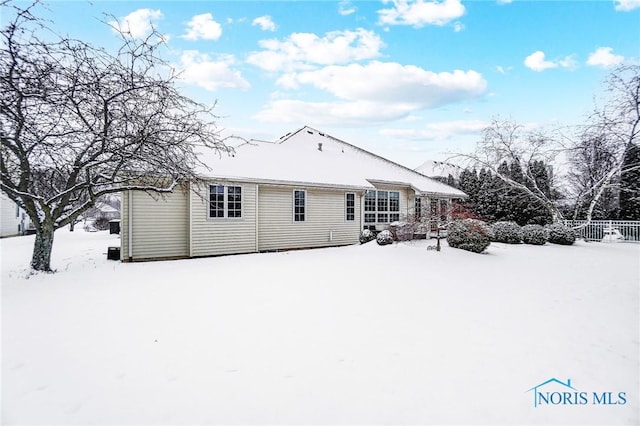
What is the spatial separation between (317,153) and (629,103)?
15248 millimetres

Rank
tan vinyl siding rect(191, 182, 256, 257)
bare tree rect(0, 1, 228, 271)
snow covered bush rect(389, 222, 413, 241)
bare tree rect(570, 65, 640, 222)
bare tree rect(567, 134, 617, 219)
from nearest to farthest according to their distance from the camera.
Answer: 1. bare tree rect(0, 1, 228, 271)
2. tan vinyl siding rect(191, 182, 256, 257)
3. snow covered bush rect(389, 222, 413, 241)
4. bare tree rect(570, 65, 640, 222)
5. bare tree rect(567, 134, 617, 219)

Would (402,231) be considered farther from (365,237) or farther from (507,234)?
(507,234)

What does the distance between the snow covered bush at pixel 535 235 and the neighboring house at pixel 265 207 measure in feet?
15.7

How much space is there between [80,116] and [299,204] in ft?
26.1

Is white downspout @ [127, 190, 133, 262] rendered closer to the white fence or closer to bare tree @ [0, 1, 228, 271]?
bare tree @ [0, 1, 228, 271]

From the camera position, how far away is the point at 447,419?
2.67 metres

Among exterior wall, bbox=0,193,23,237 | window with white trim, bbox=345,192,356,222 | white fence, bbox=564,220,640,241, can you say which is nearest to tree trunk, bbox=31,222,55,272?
window with white trim, bbox=345,192,356,222

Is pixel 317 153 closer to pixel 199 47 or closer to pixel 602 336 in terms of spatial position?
pixel 199 47

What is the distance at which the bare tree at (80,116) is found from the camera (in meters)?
6.14

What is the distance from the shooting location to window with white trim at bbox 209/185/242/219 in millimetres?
11406

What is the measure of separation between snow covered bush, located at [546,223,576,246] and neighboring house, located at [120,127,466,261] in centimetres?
586

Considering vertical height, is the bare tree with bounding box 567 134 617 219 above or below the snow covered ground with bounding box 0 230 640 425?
above

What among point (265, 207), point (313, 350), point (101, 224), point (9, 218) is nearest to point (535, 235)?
point (265, 207)

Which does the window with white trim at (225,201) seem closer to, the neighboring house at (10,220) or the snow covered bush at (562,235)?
the snow covered bush at (562,235)
